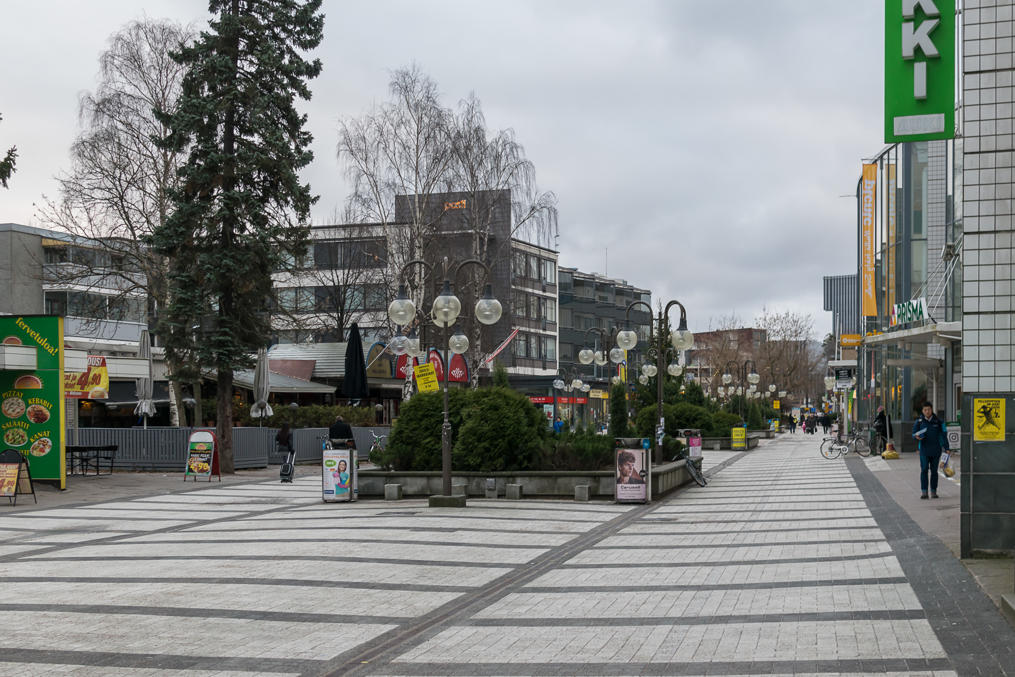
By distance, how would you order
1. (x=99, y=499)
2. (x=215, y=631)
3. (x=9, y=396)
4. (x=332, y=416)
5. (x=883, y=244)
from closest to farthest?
(x=215, y=631), (x=99, y=499), (x=9, y=396), (x=332, y=416), (x=883, y=244)

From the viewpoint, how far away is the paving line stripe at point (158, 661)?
7.60 meters

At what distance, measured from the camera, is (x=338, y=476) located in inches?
859

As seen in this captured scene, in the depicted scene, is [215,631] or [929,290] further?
[929,290]

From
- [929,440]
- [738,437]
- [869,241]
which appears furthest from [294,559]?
[869,241]

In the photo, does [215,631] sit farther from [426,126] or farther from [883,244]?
[883,244]

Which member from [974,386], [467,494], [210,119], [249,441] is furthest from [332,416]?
[974,386]

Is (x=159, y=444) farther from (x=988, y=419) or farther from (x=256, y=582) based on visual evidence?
(x=988, y=419)

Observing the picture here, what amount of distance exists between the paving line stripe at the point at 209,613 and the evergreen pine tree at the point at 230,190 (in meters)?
21.5

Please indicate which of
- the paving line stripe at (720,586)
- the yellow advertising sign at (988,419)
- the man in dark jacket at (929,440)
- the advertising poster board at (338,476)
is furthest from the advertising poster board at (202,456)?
the yellow advertising sign at (988,419)

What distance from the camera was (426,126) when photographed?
139ft

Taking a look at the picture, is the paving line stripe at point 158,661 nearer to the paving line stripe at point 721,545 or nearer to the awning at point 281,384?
the paving line stripe at point 721,545

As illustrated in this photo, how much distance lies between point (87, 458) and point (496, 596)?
73.4 feet

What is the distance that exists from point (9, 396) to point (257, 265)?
842cm

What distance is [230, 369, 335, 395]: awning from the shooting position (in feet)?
130
